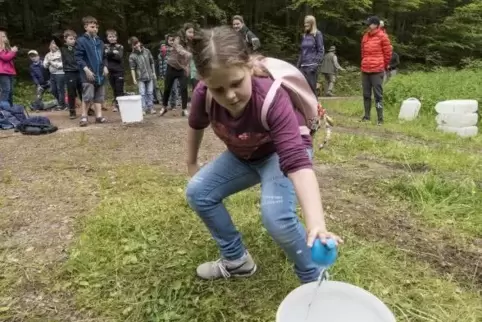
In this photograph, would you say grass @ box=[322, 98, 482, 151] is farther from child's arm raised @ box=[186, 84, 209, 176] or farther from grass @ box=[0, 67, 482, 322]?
child's arm raised @ box=[186, 84, 209, 176]

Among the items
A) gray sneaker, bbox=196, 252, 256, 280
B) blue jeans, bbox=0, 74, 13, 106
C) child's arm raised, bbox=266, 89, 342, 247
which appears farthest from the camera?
blue jeans, bbox=0, 74, 13, 106

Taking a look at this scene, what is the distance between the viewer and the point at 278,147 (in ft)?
5.47

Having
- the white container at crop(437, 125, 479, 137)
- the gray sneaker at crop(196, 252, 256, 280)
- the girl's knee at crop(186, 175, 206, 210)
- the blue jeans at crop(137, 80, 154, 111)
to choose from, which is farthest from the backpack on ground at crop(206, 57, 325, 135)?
the blue jeans at crop(137, 80, 154, 111)

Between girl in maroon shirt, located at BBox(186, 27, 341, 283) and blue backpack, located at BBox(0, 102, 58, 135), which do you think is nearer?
girl in maroon shirt, located at BBox(186, 27, 341, 283)

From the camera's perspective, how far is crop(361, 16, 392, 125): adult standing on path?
23.0 feet

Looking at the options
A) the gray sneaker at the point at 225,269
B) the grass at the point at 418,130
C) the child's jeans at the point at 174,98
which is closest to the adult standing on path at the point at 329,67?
the grass at the point at 418,130

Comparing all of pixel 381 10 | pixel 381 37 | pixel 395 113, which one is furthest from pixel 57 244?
pixel 381 10

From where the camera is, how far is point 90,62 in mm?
6426

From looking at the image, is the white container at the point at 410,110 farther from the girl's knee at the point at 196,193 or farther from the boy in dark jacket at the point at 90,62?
the girl's knee at the point at 196,193

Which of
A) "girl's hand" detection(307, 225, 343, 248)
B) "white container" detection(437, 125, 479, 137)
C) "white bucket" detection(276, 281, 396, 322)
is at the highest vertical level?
"girl's hand" detection(307, 225, 343, 248)

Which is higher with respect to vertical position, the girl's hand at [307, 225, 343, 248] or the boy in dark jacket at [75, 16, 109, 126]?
the girl's hand at [307, 225, 343, 248]

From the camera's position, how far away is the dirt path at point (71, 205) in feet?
7.49

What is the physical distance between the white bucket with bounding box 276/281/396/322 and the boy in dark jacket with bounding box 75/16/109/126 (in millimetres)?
5476

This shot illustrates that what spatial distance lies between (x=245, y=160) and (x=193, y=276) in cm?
68
